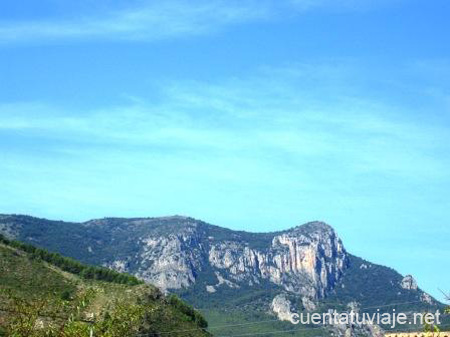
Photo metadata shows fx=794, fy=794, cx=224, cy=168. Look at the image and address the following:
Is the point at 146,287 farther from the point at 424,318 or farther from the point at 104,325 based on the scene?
the point at 424,318

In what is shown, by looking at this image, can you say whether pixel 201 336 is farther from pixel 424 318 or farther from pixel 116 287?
pixel 424 318

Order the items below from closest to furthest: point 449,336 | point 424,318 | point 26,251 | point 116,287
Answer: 1. point 424,318
2. point 449,336
3. point 116,287
4. point 26,251

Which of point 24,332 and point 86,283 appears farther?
point 86,283

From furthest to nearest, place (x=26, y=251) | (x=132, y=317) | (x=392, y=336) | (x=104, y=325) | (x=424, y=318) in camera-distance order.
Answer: (x=26, y=251)
(x=132, y=317)
(x=104, y=325)
(x=392, y=336)
(x=424, y=318)

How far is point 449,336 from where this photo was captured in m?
29.8

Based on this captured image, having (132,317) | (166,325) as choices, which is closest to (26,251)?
(166,325)

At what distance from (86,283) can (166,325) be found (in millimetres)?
22110

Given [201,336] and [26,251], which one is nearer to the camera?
[201,336]

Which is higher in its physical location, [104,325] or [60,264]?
[60,264]

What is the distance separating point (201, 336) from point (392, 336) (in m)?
97.5

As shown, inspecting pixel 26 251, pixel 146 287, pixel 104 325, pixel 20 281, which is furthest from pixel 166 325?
pixel 104 325

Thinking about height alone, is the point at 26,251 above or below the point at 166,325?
above

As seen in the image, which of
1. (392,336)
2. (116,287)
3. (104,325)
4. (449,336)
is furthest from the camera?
(116,287)

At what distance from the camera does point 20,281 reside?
128250mm
